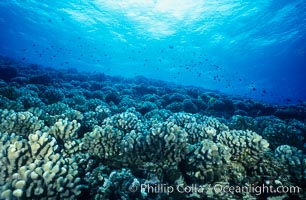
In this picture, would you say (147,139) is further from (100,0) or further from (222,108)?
(100,0)

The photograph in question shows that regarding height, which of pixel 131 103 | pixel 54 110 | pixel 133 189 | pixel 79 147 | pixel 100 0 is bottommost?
pixel 133 189

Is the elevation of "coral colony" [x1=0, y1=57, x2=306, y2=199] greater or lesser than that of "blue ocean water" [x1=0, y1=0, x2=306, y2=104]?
lesser

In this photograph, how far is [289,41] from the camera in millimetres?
47062

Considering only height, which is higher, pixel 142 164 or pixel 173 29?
pixel 173 29

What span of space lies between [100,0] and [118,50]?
31.5 m

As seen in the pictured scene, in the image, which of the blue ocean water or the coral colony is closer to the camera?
the coral colony

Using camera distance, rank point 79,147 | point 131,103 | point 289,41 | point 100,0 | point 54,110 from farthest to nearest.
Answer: point 289,41 → point 100,0 → point 131,103 → point 54,110 → point 79,147

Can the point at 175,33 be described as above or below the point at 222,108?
above

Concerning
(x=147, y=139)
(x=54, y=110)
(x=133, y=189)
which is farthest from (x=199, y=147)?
(x=54, y=110)

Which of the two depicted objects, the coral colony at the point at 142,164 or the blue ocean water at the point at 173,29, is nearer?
the coral colony at the point at 142,164

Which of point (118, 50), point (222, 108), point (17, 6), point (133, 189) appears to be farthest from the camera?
point (118, 50)

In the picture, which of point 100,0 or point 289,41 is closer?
point 100,0

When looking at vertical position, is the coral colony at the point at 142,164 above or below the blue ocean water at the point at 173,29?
below

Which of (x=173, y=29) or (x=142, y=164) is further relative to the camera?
(x=173, y=29)
